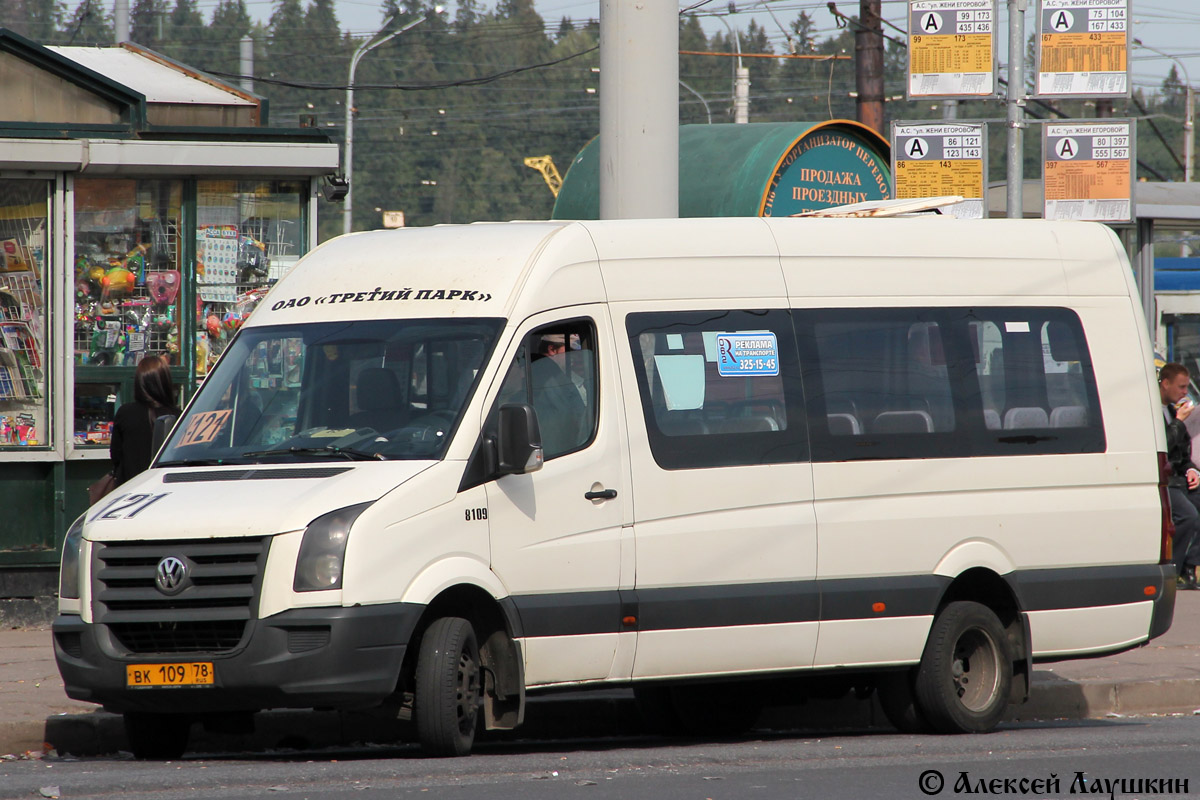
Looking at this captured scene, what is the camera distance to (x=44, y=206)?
1291 cm

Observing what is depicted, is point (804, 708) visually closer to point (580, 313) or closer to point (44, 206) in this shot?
point (580, 313)

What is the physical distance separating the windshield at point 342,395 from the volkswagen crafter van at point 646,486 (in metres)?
0.02

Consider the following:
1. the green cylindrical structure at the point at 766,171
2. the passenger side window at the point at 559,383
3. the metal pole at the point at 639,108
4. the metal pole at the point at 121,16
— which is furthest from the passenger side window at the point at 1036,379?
the metal pole at the point at 121,16

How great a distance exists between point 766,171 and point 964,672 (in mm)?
6696

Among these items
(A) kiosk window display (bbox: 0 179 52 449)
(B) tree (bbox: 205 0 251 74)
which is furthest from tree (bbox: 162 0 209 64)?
(A) kiosk window display (bbox: 0 179 52 449)

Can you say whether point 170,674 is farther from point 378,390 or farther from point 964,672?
point 964,672

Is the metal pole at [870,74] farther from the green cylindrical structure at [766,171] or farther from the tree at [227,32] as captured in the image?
the tree at [227,32]

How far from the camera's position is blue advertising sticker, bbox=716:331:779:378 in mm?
8867

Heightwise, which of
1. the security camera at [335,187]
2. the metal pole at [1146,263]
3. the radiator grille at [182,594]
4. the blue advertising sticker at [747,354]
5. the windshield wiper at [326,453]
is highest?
the security camera at [335,187]

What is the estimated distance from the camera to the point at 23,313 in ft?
42.5

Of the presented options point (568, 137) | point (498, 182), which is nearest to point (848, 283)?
point (568, 137)

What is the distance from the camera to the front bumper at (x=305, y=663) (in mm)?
7516

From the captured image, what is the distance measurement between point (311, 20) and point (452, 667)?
104 m

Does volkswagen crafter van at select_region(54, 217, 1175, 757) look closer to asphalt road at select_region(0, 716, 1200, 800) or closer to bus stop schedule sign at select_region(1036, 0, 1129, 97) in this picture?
asphalt road at select_region(0, 716, 1200, 800)
